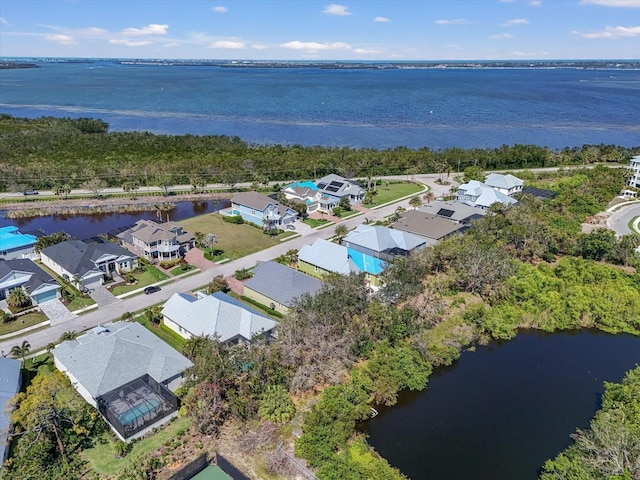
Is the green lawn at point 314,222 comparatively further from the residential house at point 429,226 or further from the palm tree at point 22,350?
the palm tree at point 22,350

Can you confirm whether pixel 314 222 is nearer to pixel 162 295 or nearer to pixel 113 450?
pixel 162 295

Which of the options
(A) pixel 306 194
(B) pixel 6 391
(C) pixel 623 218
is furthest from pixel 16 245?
(C) pixel 623 218

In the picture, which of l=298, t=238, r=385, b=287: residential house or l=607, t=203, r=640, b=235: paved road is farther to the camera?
l=607, t=203, r=640, b=235: paved road

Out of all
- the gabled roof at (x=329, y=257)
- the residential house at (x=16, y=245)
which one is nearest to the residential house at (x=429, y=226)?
the gabled roof at (x=329, y=257)

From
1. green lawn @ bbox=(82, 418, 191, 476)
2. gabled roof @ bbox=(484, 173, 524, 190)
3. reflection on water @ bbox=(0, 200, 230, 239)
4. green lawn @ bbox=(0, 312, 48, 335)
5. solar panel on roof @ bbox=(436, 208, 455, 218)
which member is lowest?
green lawn @ bbox=(82, 418, 191, 476)

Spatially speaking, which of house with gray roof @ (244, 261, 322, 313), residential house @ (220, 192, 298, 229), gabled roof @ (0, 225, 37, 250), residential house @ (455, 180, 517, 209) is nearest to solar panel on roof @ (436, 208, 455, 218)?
residential house @ (455, 180, 517, 209)

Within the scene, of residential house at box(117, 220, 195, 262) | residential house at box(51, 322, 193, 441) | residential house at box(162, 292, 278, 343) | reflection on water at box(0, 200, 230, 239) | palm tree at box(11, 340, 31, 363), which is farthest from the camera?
reflection on water at box(0, 200, 230, 239)

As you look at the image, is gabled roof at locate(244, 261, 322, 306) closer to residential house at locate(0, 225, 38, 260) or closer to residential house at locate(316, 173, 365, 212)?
residential house at locate(316, 173, 365, 212)
